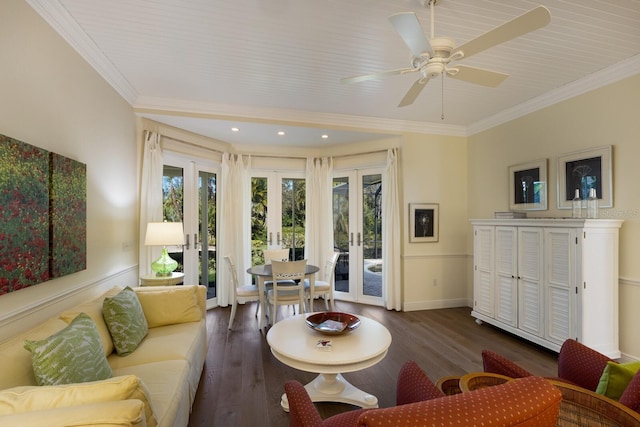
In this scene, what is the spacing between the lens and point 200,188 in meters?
4.73

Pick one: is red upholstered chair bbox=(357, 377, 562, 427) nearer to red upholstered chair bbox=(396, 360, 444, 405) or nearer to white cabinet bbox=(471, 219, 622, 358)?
red upholstered chair bbox=(396, 360, 444, 405)

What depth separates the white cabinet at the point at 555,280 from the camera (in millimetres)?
2875

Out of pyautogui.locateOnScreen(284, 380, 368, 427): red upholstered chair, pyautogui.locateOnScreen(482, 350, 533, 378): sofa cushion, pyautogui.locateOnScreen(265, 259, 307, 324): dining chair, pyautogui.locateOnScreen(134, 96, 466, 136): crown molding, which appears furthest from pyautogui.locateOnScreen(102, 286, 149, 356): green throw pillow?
pyautogui.locateOnScreen(134, 96, 466, 136): crown molding

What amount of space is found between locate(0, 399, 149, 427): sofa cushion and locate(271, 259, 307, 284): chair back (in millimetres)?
2646

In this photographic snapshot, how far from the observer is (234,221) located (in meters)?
4.98

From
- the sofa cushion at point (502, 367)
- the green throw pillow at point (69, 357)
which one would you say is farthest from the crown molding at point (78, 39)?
the sofa cushion at point (502, 367)

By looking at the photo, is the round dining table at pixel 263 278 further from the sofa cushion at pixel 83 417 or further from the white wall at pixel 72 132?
the sofa cushion at pixel 83 417

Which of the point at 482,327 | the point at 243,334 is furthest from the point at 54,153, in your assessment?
the point at 482,327

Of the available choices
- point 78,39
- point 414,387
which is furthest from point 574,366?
point 78,39

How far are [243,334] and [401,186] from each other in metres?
3.18

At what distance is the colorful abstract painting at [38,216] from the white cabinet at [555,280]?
175 inches

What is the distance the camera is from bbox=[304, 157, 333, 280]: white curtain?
17.5 ft

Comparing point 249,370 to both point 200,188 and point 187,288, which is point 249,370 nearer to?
point 187,288

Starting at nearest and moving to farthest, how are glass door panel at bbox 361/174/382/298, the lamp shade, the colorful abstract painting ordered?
the colorful abstract painting
the lamp shade
glass door panel at bbox 361/174/382/298
